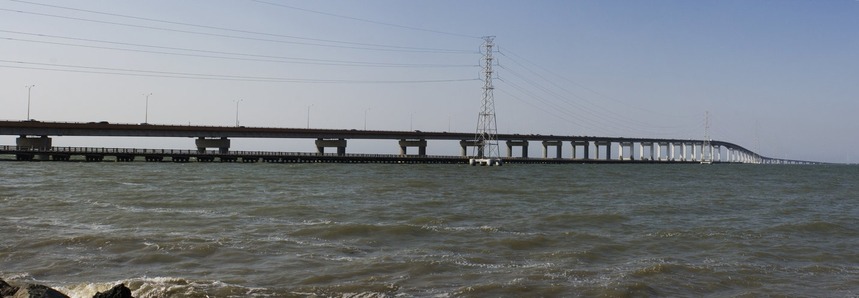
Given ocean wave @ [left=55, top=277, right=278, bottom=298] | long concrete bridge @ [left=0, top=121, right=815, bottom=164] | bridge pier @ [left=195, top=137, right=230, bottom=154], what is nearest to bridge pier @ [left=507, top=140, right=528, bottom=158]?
long concrete bridge @ [left=0, top=121, right=815, bottom=164]

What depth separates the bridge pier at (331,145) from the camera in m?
133

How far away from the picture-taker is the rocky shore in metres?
8.99

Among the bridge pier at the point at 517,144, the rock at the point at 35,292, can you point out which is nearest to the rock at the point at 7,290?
the rock at the point at 35,292

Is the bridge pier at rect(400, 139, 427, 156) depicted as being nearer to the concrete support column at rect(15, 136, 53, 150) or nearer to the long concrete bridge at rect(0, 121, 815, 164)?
the long concrete bridge at rect(0, 121, 815, 164)

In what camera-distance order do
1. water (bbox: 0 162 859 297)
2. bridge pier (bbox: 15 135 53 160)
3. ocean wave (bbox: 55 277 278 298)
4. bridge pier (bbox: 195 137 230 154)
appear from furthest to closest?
1. bridge pier (bbox: 195 137 230 154)
2. bridge pier (bbox: 15 135 53 160)
3. water (bbox: 0 162 859 297)
4. ocean wave (bbox: 55 277 278 298)

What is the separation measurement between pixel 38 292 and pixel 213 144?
112 metres

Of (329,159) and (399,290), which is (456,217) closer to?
(399,290)

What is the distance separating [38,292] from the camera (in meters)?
Answer: 9.02

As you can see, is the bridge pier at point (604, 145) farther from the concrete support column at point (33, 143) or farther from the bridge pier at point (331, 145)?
the concrete support column at point (33, 143)

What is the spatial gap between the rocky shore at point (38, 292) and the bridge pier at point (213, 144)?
361 feet

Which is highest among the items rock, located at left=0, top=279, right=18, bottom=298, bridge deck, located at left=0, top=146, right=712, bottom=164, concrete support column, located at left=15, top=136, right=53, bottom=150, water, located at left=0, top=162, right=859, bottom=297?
concrete support column, located at left=15, top=136, right=53, bottom=150

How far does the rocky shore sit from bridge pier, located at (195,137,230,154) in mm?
110095

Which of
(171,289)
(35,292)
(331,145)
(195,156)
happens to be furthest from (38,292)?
(331,145)

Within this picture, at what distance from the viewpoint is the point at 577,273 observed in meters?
14.2
